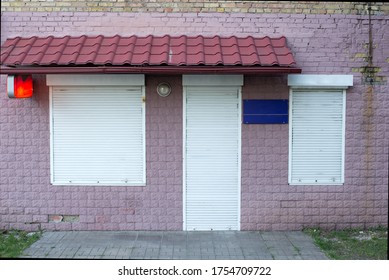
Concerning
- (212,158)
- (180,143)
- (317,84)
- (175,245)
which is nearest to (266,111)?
(317,84)

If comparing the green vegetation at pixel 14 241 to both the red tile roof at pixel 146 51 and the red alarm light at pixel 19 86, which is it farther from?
the red tile roof at pixel 146 51

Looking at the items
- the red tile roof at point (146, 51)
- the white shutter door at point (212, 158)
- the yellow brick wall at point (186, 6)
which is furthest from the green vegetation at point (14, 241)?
the yellow brick wall at point (186, 6)

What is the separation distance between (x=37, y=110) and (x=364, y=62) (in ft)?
17.0

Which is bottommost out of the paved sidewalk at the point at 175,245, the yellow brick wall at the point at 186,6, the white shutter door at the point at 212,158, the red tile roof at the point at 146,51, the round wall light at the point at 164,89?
the paved sidewalk at the point at 175,245

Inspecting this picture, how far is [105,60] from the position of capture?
7641 millimetres

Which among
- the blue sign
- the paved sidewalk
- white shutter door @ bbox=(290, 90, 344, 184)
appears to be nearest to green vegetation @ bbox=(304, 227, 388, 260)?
the paved sidewalk

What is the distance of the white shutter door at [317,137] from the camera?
8430mm

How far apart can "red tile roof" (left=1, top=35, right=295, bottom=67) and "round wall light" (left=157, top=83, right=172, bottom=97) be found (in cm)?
61

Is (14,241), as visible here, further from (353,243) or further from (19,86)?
(353,243)

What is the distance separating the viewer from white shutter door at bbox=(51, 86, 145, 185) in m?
8.34

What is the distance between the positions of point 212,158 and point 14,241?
10.6 ft

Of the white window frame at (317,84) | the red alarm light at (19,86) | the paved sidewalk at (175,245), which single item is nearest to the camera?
the paved sidewalk at (175,245)

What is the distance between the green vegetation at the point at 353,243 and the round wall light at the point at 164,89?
3.09 meters

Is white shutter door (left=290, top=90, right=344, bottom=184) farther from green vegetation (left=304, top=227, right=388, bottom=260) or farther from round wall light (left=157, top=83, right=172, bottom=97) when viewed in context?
round wall light (left=157, top=83, right=172, bottom=97)
